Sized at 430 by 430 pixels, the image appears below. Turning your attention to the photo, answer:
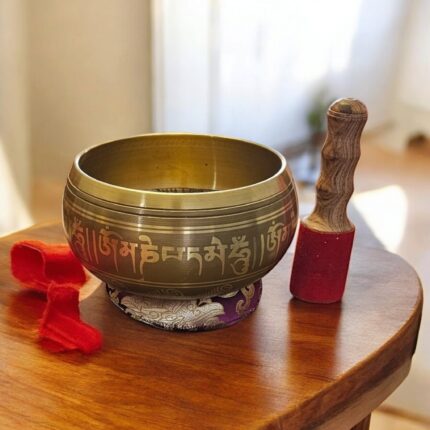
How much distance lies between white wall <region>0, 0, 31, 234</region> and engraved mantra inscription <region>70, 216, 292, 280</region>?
1.03 meters

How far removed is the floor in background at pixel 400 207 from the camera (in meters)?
1.27

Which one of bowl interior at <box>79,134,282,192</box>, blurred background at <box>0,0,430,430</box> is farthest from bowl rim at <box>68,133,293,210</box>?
blurred background at <box>0,0,430,430</box>

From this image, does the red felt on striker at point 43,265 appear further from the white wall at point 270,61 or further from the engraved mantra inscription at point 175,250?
the white wall at point 270,61

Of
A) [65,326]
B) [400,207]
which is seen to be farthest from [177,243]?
[400,207]

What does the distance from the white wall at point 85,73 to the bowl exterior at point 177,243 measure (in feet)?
3.82

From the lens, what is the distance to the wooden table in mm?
499

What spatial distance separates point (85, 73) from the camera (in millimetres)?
1773

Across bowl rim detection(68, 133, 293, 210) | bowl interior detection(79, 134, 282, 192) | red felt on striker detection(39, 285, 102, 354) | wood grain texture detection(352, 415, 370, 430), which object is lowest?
wood grain texture detection(352, 415, 370, 430)

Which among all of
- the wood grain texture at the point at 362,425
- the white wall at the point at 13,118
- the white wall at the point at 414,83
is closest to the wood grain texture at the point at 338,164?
the wood grain texture at the point at 362,425

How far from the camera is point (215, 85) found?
5.82 ft

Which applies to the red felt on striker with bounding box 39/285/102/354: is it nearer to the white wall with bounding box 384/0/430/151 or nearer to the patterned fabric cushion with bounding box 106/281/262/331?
the patterned fabric cushion with bounding box 106/281/262/331

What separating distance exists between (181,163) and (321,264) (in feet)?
0.58

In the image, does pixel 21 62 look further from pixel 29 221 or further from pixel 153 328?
pixel 153 328

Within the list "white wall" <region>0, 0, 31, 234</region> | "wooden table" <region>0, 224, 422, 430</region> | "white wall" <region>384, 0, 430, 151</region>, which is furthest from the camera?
"white wall" <region>384, 0, 430, 151</region>
